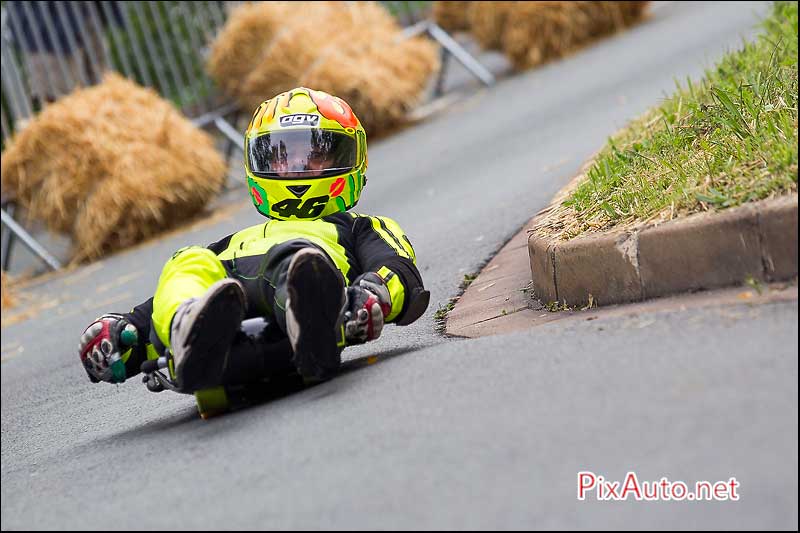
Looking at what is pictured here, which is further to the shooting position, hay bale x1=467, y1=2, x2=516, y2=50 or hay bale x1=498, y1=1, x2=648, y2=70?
hay bale x1=467, y1=2, x2=516, y2=50

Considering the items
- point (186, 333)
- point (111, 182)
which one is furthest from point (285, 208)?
point (111, 182)

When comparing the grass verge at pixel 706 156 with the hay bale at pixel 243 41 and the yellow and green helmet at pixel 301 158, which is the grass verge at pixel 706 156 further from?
the hay bale at pixel 243 41

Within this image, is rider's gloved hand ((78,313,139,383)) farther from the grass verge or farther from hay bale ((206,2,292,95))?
hay bale ((206,2,292,95))

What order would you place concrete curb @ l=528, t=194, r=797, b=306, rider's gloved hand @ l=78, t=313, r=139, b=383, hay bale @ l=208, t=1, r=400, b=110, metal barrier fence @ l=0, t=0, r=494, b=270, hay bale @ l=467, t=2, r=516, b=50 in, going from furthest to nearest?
1. hay bale @ l=467, t=2, r=516, b=50
2. metal barrier fence @ l=0, t=0, r=494, b=270
3. hay bale @ l=208, t=1, r=400, b=110
4. rider's gloved hand @ l=78, t=313, r=139, b=383
5. concrete curb @ l=528, t=194, r=797, b=306


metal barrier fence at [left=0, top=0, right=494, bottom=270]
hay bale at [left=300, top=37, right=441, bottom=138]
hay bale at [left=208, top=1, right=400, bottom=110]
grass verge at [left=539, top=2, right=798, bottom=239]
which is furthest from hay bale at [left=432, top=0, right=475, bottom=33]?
grass verge at [left=539, top=2, right=798, bottom=239]

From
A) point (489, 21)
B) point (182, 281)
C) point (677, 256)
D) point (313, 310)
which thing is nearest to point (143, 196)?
point (489, 21)

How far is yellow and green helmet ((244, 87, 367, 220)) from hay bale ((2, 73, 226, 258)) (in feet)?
18.3

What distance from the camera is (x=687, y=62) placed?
9688 mm

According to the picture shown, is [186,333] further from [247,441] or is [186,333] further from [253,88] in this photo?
[253,88]

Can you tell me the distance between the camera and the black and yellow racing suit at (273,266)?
12.3 feet

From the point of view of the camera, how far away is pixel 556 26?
12148 millimetres

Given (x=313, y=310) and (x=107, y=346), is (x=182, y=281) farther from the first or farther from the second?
(x=313, y=310)

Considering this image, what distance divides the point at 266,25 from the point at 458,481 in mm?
9042

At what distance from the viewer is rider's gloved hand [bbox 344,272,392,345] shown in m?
3.74
